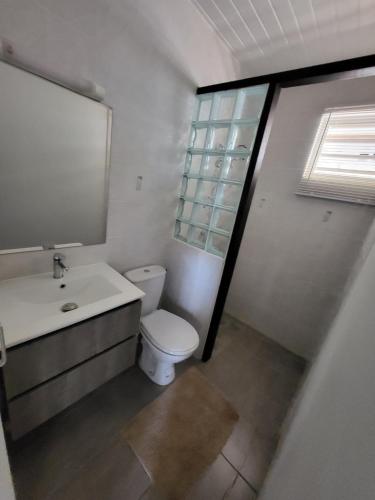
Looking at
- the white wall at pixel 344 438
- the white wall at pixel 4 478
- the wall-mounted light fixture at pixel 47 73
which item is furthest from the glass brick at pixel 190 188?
the white wall at pixel 4 478

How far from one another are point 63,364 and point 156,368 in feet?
2.35

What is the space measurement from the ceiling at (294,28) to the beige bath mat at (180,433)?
252 centimetres

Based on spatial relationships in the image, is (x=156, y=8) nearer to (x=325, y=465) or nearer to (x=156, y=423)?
(x=325, y=465)

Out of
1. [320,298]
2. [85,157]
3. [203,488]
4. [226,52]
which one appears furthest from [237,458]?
[226,52]

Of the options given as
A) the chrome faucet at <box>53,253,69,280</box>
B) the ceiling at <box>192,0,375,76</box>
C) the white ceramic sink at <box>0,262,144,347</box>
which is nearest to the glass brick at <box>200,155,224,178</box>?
the ceiling at <box>192,0,375,76</box>

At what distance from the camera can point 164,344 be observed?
135cm

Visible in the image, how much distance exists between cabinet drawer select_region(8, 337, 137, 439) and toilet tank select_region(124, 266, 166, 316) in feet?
1.27

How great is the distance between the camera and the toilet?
1.34 meters

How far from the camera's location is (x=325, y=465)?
0.42 meters

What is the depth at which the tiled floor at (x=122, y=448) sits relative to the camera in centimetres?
96

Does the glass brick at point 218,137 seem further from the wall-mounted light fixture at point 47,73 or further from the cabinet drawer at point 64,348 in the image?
the cabinet drawer at point 64,348

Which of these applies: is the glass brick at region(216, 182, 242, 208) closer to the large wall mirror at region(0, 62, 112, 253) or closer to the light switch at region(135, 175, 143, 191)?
the light switch at region(135, 175, 143, 191)

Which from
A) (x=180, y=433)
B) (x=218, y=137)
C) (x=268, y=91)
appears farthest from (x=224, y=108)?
(x=180, y=433)

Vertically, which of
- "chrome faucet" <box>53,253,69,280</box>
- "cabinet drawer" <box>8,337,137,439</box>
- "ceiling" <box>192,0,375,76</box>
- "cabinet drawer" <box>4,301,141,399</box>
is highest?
"ceiling" <box>192,0,375,76</box>
